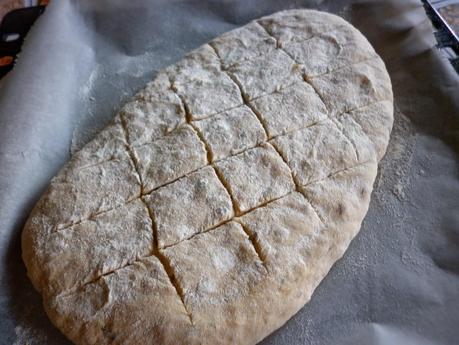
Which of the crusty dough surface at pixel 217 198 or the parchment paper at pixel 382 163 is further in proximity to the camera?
the parchment paper at pixel 382 163

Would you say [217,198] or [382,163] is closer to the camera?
[217,198]

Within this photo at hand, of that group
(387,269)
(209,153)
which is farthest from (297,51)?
(387,269)

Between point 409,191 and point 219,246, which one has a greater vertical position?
point 219,246

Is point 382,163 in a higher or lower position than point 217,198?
lower

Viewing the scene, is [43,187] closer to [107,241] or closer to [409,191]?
[107,241]
